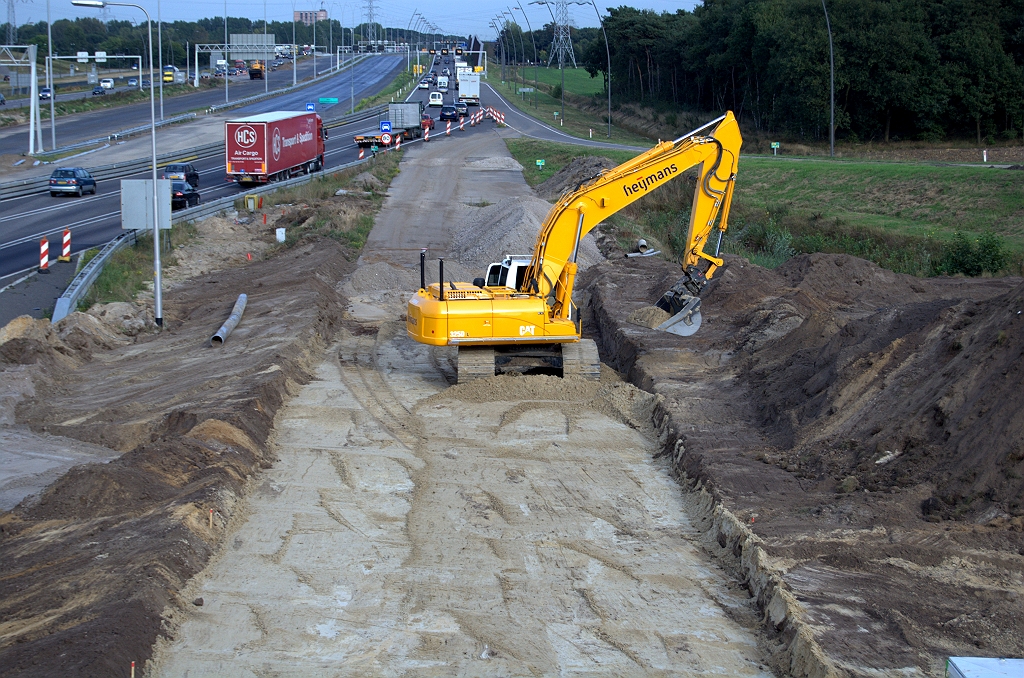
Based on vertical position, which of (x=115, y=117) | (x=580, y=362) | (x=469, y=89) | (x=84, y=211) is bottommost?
(x=84, y=211)

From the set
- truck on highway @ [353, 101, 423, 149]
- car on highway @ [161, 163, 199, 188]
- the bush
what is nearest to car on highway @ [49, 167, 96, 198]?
car on highway @ [161, 163, 199, 188]

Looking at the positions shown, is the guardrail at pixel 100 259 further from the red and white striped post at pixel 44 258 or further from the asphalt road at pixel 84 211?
the red and white striped post at pixel 44 258

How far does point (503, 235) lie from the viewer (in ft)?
102

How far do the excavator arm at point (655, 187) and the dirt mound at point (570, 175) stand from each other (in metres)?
25.5

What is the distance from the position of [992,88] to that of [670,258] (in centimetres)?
3448

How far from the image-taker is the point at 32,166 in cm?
5209

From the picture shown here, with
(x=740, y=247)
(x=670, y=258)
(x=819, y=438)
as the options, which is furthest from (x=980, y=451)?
(x=740, y=247)

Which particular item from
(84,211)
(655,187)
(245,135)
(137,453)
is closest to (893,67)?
(245,135)

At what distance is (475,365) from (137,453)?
22.1ft

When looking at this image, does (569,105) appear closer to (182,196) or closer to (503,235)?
(182,196)

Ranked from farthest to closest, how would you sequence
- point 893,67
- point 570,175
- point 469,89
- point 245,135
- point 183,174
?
point 469,89, point 893,67, point 570,175, point 245,135, point 183,174

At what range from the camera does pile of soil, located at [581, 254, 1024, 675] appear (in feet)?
28.4

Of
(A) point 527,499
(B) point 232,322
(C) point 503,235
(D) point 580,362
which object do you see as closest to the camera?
(A) point 527,499

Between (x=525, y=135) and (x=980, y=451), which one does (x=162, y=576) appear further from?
(x=525, y=135)
